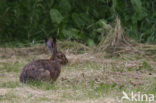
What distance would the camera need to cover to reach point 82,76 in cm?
809

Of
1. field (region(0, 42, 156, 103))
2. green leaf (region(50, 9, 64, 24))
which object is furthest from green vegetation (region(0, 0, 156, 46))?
field (region(0, 42, 156, 103))

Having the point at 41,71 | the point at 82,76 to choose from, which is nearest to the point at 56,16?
the point at 82,76

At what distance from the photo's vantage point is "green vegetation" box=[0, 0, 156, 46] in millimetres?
12070

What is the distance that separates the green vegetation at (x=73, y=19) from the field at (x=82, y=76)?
84 centimetres

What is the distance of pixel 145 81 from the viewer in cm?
774

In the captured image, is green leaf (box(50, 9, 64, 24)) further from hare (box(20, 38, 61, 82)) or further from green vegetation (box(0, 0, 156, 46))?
hare (box(20, 38, 61, 82))

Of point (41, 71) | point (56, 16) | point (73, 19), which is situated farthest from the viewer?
point (73, 19)

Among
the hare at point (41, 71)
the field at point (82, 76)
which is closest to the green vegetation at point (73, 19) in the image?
the field at point (82, 76)

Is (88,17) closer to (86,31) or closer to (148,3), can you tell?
(86,31)

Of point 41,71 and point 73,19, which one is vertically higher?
point 73,19

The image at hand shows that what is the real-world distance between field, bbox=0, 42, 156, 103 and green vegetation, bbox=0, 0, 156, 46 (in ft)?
2.74

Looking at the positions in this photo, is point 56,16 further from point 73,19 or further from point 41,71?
point 41,71

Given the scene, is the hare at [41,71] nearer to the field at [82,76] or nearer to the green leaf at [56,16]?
the field at [82,76]

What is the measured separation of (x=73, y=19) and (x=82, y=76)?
4577 mm
